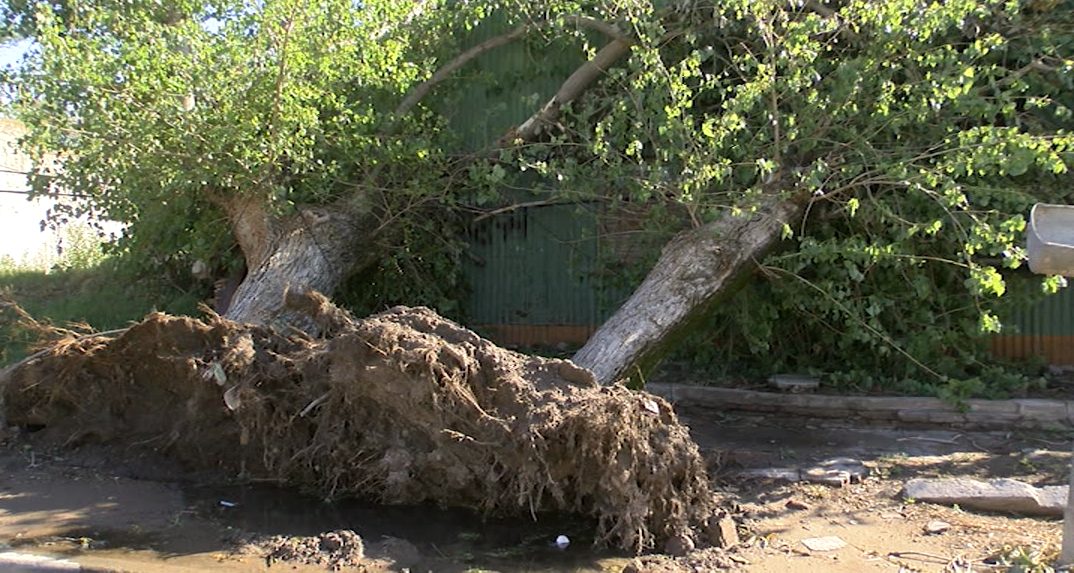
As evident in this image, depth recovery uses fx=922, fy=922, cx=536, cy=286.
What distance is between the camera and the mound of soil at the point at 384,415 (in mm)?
5277

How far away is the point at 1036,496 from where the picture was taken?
5617 millimetres

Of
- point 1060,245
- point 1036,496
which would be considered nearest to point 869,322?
point 1036,496

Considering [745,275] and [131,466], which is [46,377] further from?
[745,275]

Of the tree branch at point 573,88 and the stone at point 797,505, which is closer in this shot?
the stone at point 797,505

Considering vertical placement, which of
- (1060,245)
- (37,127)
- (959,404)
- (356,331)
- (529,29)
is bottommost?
(959,404)

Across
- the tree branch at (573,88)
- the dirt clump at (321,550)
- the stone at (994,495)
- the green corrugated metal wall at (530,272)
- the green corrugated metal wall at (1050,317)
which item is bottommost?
the dirt clump at (321,550)

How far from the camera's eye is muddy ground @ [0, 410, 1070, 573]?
196 inches

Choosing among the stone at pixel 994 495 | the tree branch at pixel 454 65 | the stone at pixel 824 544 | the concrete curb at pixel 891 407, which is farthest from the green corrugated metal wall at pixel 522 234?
the stone at pixel 824 544

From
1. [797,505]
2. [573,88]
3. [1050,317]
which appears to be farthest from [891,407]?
[573,88]

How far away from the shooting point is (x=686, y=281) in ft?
24.2

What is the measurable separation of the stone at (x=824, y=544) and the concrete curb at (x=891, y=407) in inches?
121

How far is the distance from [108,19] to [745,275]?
5.65 metres

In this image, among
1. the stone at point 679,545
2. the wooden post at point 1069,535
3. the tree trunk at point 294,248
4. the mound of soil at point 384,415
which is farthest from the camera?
the tree trunk at point 294,248

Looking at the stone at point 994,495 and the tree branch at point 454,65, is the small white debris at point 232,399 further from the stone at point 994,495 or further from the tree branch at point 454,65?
the stone at point 994,495
